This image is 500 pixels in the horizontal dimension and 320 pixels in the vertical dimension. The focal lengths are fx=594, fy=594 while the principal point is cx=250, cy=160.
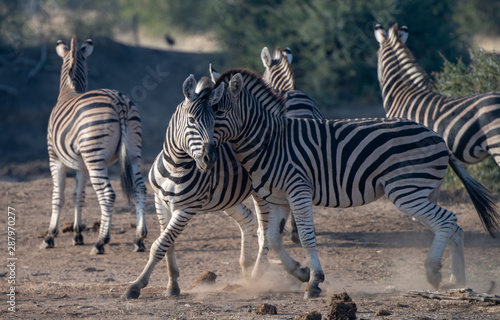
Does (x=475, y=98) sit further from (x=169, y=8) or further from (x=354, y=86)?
(x=169, y=8)

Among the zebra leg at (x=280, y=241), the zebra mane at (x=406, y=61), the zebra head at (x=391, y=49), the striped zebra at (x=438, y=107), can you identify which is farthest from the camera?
the zebra head at (x=391, y=49)

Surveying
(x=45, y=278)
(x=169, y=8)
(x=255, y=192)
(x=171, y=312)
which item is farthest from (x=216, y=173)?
(x=169, y=8)

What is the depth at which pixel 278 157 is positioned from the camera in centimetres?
548

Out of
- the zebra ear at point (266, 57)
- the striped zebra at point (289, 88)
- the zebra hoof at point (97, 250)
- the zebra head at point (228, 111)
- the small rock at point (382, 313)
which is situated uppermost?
the zebra ear at point (266, 57)

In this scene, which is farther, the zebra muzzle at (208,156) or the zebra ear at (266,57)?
the zebra ear at (266,57)

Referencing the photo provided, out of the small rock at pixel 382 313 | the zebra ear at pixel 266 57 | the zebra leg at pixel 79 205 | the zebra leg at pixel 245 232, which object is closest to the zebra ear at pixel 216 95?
the zebra leg at pixel 245 232

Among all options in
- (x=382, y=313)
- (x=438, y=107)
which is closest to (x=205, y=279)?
(x=382, y=313)

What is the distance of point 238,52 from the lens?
18.0m

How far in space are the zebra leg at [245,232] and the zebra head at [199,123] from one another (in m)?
1.43

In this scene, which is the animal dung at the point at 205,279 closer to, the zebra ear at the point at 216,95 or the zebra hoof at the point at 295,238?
the zebra ear at the point at 216,95

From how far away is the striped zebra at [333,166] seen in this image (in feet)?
17.7

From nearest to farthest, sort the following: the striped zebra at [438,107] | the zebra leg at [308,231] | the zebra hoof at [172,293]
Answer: the zebra leg at [308,231] < the zebra hoof at [172,293] < the striped zebra at [438,107]

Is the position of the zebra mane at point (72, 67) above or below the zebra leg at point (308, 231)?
above

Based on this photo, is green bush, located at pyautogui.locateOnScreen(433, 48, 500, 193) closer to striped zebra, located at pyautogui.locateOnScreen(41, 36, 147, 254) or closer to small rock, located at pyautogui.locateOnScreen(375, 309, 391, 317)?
striped zebra, located at pyautogui.locateOnScreen(41, 36, 147, 254)
